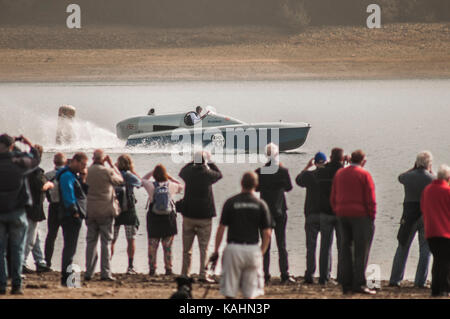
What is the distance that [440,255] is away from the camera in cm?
878

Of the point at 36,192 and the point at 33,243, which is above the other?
the point at 36,192

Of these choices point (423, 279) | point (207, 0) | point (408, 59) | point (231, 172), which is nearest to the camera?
point (423, 279)

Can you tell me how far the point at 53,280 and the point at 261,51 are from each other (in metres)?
65.1

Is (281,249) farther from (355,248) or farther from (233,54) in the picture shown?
(233,54)

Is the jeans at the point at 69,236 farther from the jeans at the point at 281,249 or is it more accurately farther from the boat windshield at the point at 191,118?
the boat windshield at the point at 191,118

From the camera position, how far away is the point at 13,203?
831cm

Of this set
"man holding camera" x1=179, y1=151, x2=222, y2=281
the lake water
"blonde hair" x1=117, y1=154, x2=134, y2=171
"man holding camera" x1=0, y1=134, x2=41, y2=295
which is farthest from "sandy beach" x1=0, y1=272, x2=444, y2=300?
the lake water

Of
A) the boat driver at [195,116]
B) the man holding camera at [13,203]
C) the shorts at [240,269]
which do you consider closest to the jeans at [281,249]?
the shorts at [240,269]

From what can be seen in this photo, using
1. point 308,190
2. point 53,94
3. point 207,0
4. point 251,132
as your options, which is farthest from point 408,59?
point 308,190

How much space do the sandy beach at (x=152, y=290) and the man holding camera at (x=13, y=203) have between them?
0.79ft

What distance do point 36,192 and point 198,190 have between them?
1.79 metres

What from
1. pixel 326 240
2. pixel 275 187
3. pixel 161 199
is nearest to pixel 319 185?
pixel 275 187

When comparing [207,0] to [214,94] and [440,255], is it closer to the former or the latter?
[214,94]

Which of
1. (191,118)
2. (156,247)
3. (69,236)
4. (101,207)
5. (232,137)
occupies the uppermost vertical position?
(191,118)
